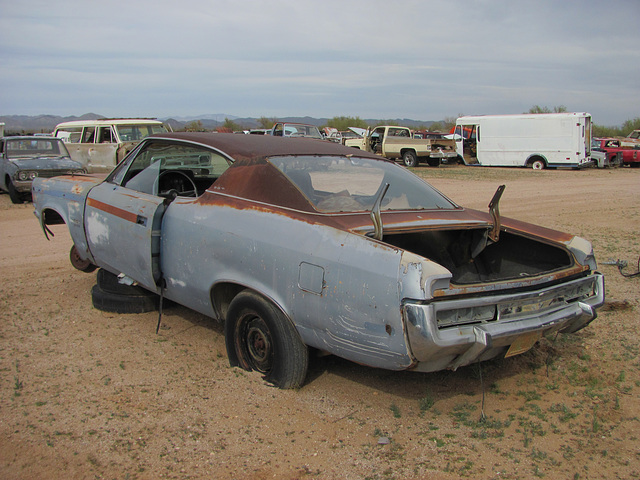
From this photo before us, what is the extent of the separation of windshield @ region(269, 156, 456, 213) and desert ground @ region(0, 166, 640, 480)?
1.18m

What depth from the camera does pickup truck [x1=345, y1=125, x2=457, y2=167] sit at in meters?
→ 23.6

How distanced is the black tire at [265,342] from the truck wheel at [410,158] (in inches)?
832

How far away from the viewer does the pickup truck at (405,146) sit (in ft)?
77.4

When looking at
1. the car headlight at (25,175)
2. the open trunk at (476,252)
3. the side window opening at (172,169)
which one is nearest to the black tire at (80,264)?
the side window opening at (172,169)

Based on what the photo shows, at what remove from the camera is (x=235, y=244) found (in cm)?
339

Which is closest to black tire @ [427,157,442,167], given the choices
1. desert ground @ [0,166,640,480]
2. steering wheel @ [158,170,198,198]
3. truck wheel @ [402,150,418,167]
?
truck wheel @ [402,150,418,167]

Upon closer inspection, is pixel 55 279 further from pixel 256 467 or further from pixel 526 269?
pixel 526 269

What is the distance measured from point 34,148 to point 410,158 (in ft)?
52.1

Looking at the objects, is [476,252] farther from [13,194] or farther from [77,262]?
[13,194]

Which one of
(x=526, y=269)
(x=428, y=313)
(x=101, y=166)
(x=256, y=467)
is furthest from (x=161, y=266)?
(x=101, y=166)

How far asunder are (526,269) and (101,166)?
1332 cm

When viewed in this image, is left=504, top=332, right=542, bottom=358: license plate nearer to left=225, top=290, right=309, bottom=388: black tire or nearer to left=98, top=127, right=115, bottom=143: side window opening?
left=225, top=290, right=309, bottom=388: black tire

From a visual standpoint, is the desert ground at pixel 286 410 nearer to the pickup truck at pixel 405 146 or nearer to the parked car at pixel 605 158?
the pickup truck at pixel 405 146

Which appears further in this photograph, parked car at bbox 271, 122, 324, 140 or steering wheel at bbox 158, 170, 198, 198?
parked car at bbox 271, 122, 324, 140
